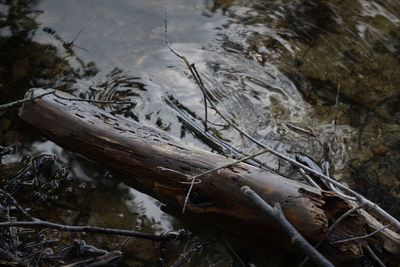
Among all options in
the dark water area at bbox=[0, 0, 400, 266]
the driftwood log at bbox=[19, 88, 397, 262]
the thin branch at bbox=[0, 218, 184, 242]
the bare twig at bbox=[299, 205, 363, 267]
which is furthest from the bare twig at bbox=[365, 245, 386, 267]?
A: the thin branch at bbox=[0, 218, 184, 242]

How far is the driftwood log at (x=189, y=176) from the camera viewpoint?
2682 millimetres

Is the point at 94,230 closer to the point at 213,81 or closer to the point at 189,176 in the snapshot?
the point at 189,176

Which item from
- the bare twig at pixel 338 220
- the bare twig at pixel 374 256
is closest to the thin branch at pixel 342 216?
the bare twig at pixel 338 220

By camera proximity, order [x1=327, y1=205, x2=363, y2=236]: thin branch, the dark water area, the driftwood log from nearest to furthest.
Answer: [x1=327, y1=205, x2=363, y2=236]: thin branch
the driftwood log
the dark water area

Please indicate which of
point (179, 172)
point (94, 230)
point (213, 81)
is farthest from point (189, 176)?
point (213, 81)

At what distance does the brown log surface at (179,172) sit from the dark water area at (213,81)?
0.96 feet

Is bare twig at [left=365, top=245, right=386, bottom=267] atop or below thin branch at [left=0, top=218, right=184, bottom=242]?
atop

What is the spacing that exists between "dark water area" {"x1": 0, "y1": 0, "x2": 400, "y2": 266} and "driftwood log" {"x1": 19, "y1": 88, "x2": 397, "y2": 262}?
0.29 metres

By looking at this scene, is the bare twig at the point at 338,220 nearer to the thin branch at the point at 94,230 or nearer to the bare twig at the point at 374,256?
the bare twig at the point at 374,256

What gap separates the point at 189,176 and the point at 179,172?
0.16 meters

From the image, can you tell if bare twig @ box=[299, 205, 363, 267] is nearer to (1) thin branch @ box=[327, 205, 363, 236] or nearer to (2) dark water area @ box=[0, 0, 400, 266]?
(1) thin branch @ box=[327, 205, 363, 236]

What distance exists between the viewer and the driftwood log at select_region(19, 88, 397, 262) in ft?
8.80

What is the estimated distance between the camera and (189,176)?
276cm

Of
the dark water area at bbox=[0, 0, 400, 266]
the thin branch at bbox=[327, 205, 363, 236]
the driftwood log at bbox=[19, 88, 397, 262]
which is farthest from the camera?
the dark water area at bbox=[0, 0, 400, 266]
